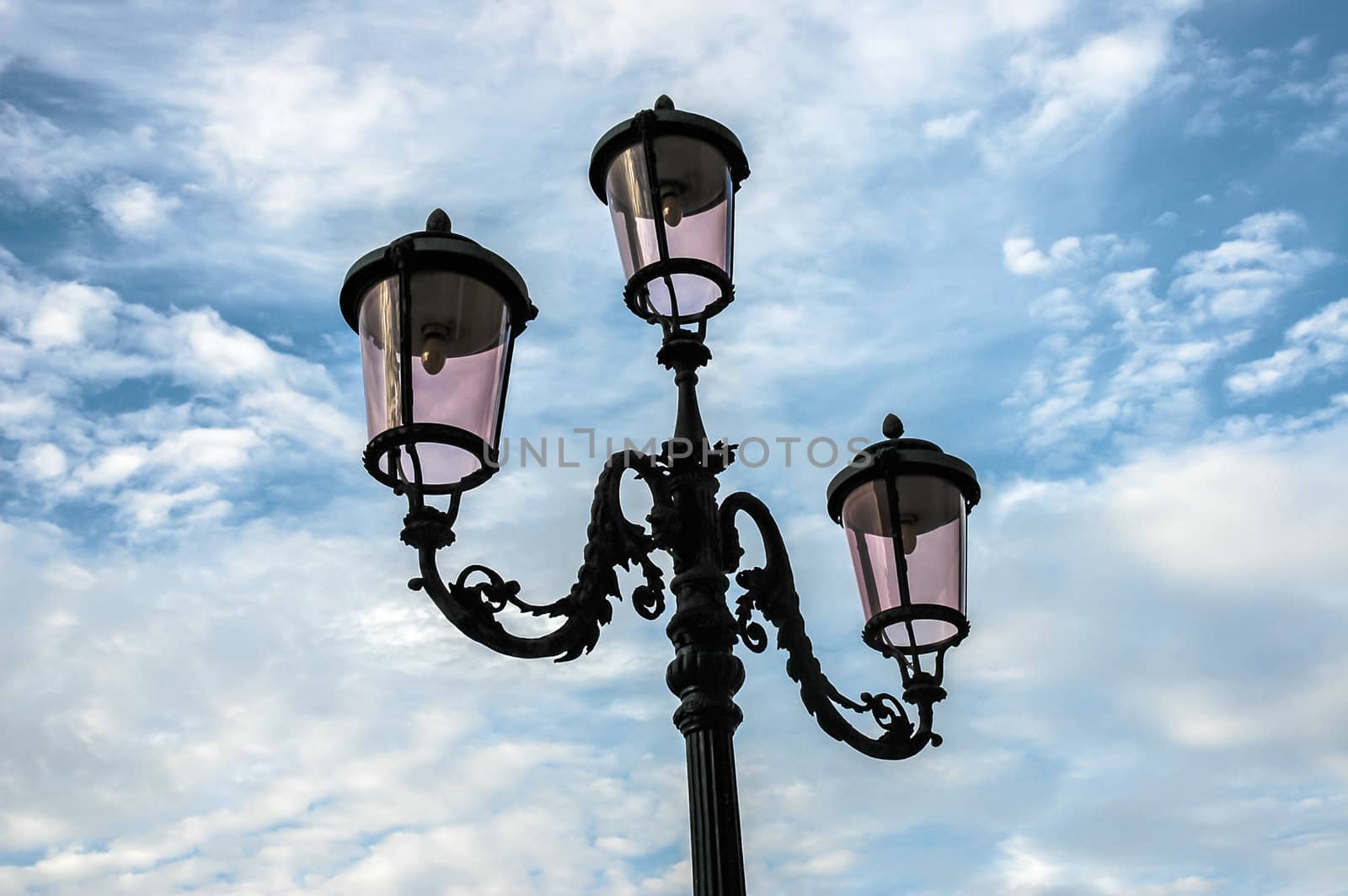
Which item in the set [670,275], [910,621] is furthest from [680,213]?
[910,621]

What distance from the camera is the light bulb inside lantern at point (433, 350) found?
4297mm

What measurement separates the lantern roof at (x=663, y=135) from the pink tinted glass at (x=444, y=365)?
90cm

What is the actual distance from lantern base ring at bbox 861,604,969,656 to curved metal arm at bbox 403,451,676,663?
35.4 inches

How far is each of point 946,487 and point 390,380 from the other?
2182mm

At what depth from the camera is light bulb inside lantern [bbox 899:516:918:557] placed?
508cm

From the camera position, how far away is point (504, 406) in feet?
15.1

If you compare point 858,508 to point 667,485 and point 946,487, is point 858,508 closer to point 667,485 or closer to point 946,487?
point 946,487

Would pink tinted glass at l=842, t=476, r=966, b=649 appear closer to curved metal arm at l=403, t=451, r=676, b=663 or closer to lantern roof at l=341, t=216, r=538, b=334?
curved metal arm at l=403, t=451, r=676, b=663

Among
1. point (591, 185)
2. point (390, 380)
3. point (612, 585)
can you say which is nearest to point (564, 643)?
point (612, 585)

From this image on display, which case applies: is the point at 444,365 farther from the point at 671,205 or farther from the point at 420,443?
the point at 671,205

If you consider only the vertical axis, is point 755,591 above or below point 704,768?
above

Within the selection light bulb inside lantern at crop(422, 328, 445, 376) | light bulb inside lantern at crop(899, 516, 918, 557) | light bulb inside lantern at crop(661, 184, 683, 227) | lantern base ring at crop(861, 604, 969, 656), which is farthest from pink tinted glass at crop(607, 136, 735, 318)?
lantern base ring at crop(861, 604, 969, 656)

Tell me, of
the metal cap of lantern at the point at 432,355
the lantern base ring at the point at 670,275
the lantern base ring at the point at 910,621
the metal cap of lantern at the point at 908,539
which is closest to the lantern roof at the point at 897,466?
the metal cap of lantern at the point at 908,539

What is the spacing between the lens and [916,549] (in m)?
5.11
